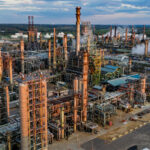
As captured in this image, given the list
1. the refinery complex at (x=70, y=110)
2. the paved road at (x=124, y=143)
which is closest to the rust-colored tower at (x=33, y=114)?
the refinery complex at (x=70, y=110)

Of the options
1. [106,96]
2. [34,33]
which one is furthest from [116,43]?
[106,96]

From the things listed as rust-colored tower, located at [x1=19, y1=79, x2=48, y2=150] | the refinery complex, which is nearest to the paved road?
the refinery complex

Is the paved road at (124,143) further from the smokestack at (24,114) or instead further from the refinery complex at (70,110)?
the smokestack at (24,114)

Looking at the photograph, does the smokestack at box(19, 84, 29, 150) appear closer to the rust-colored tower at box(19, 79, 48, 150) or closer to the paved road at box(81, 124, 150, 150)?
the rust-colored tower at box(19, 79, 48, 150)

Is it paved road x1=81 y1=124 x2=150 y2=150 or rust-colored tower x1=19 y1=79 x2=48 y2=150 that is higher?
rust-colored tower x1=19 y1=79 x2=48 y2=150

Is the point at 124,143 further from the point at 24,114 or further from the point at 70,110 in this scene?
the point at 24,114

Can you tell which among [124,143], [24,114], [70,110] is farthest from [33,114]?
[124,143]
